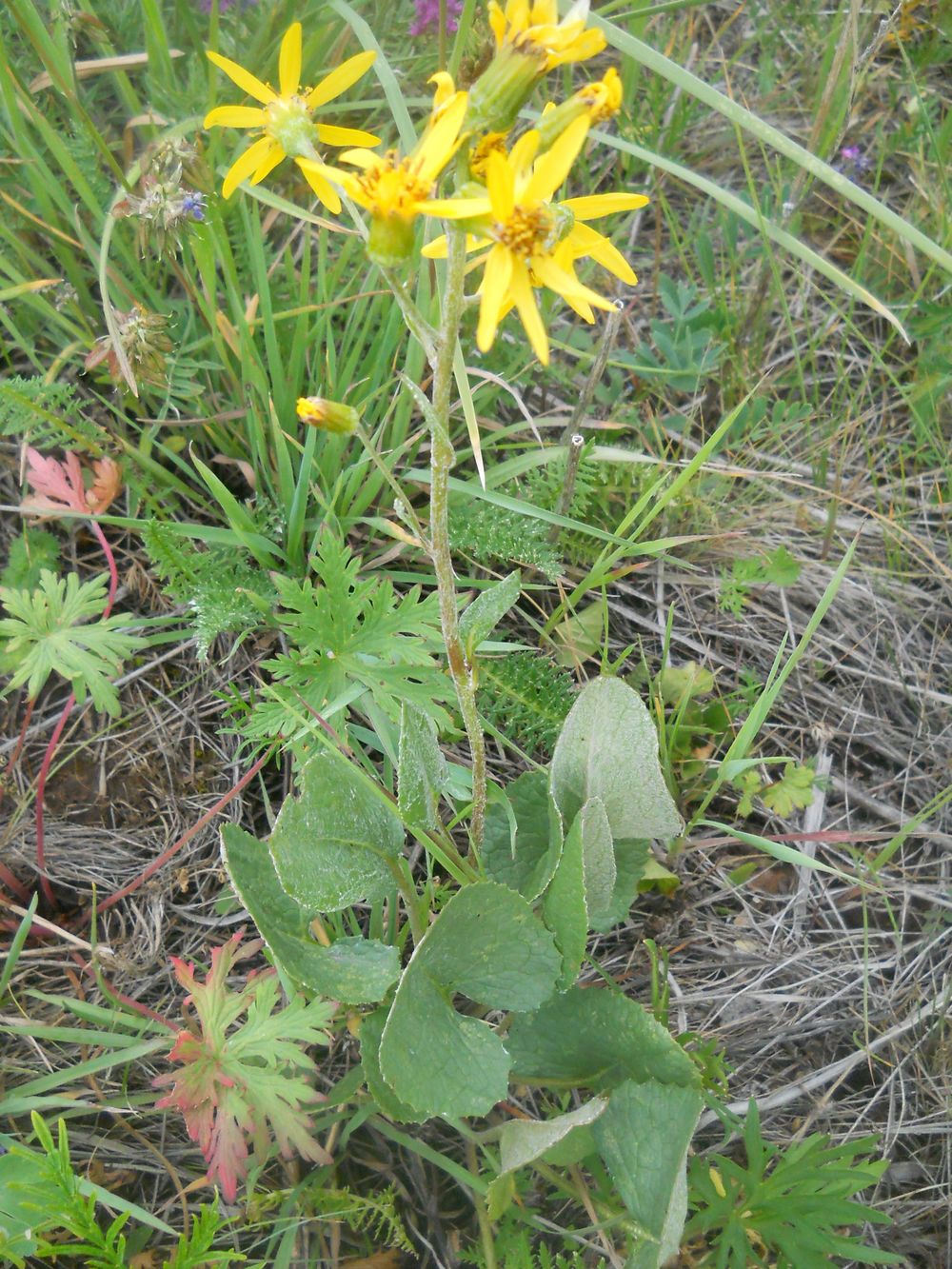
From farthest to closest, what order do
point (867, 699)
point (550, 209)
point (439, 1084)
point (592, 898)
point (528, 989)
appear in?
point (867, 699) < point (592, 898) < point (528, 989) < point (439, 1084) < point (550, 209)

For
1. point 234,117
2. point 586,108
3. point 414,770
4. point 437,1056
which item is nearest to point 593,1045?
point 437,1056

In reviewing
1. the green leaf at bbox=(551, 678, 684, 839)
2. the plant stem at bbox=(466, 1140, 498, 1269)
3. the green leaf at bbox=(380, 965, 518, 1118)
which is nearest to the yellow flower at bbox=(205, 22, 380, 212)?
the green leaf at bbox=(551, 678, 684, 839)

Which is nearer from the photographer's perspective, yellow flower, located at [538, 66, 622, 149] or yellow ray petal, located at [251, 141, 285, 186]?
yellow flower, located at [538, 66, 622, 149]

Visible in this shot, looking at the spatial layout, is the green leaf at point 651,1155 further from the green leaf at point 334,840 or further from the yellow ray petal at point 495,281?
the yellow ray petal at point 495,281

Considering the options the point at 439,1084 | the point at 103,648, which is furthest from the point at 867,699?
the point at 103,648

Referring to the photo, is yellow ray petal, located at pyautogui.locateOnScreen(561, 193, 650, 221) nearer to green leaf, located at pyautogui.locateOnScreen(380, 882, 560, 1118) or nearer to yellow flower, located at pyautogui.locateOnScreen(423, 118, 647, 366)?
yellow flower, located at pyautogui.locateOnScreen(423, 118, 647, 366)

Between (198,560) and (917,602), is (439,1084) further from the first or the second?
(917,602)
